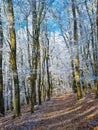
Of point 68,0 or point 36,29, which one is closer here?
point 36,29

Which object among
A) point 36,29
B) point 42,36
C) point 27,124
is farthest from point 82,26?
point 27,124

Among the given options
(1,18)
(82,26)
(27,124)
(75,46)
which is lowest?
(27,124)

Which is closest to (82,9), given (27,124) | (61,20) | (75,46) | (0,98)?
(61,20)

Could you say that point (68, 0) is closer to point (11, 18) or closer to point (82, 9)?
point (82, 9)

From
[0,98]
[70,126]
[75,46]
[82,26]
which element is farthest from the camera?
[82,26]

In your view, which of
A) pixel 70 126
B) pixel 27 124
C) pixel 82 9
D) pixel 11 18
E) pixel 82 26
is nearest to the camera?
pixel 70 126

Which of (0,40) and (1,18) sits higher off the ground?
(1,18)

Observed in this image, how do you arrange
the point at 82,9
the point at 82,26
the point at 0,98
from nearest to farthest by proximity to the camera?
1. the point at 0,98
2. the point at 82,9
3. the point at 82,26

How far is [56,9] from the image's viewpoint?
34812mm

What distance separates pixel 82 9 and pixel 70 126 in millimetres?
23344

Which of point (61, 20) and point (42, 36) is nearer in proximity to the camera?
point (61, 20)

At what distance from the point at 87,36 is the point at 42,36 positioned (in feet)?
21.1

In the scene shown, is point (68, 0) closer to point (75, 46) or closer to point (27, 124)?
point (75, 46)

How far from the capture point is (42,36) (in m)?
37.5
